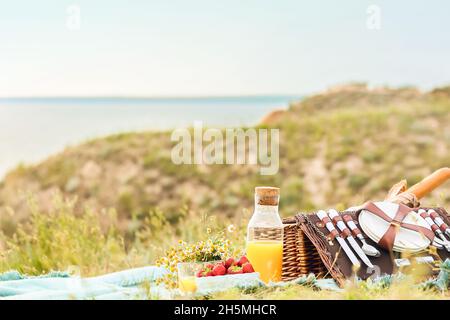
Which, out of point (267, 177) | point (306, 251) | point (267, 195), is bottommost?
point (267, 177)

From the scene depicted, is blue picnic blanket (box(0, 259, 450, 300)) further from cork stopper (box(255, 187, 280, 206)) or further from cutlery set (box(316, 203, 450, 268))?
cork stopper (box(255, 187, 280, 206))

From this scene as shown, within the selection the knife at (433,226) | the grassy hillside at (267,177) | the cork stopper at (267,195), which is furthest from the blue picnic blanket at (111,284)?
the grassy hillside at (267,177)

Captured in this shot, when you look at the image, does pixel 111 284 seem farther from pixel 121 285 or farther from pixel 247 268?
pixel 247 268

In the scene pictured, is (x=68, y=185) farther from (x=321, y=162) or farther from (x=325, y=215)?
(x=325, y=215)

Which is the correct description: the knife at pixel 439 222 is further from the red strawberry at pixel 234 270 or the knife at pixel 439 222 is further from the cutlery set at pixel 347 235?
the red strawberry at pixel 234 270

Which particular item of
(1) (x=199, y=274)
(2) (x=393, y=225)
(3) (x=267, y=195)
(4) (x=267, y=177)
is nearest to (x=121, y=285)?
(1) (x=199, y=274)

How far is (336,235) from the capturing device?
201 cm

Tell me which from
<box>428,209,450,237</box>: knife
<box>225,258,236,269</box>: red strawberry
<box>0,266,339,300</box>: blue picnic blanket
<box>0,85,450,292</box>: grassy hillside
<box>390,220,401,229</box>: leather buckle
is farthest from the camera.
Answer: <box>0,85,450,292</box>: grassy hillside

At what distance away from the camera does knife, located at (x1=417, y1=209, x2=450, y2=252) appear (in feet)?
6.75

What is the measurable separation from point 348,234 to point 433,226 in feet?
0.93

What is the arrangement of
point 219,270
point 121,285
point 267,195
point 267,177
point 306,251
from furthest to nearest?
point 267,177
point 121,285
point 306,251
point 267,195
point 219,270

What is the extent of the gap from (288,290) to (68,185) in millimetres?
8389

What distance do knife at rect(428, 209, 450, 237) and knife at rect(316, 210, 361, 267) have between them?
34 cm

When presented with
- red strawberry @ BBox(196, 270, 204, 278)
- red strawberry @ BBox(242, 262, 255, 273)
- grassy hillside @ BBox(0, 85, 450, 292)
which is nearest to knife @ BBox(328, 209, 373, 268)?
red strawberry @ BBox(242, 262, 255, 273)
